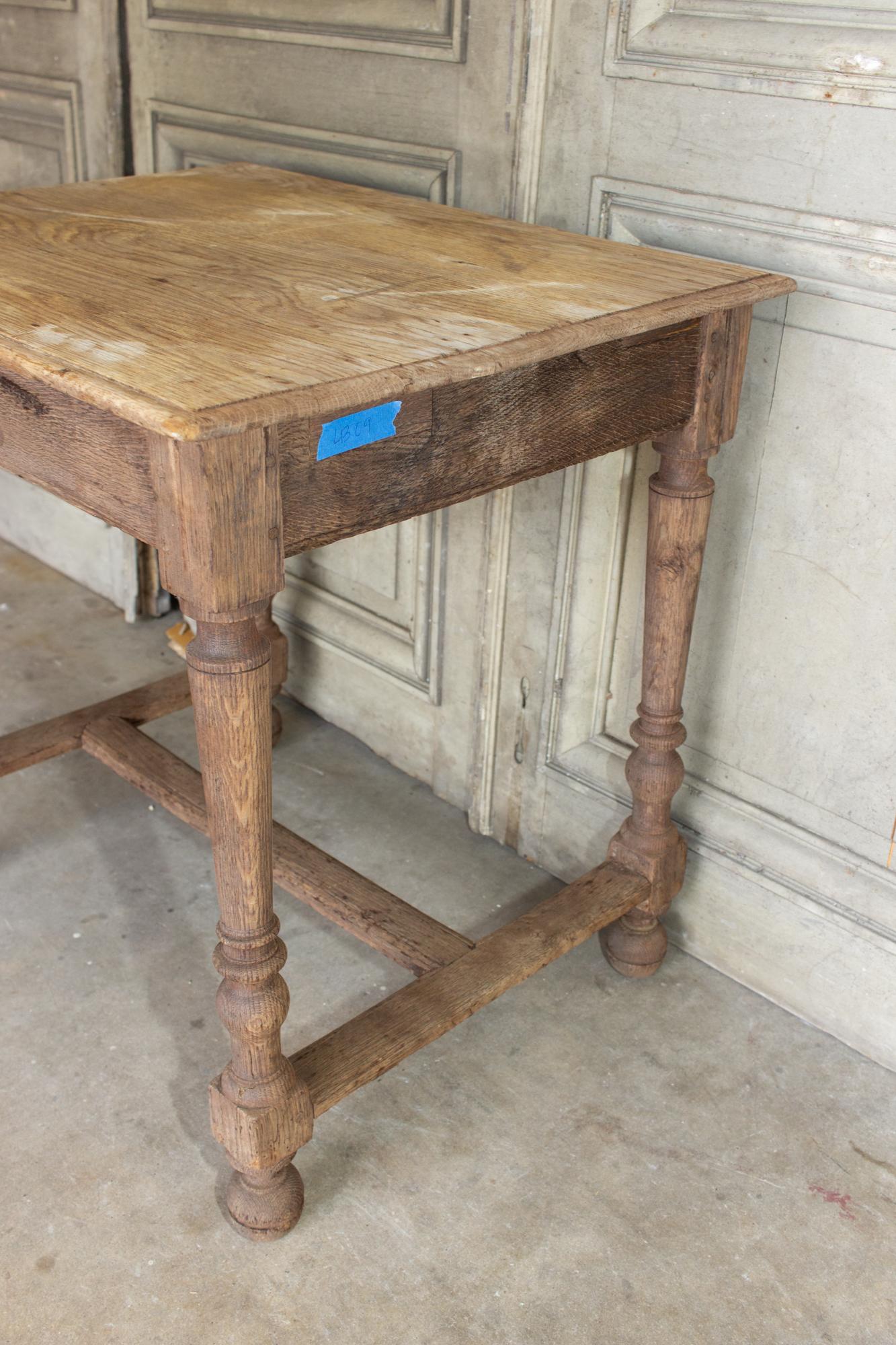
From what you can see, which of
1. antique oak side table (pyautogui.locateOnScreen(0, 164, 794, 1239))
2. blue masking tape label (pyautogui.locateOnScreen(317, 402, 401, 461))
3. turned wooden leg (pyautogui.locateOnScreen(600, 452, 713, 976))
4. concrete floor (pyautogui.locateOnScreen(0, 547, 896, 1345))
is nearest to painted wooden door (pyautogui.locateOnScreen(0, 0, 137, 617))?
antique oak side table (pyautogui.locateOnScreen(0, 164, 794, 1239))

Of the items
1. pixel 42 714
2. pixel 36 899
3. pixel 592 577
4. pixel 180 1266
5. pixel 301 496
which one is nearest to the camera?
pixel 301 496

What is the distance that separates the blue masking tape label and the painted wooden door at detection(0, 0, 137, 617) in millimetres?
1746

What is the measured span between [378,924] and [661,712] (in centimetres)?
49

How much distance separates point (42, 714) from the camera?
2617 millimetres

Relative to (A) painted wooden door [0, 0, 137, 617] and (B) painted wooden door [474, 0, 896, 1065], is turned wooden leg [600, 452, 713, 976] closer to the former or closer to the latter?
(B) painted wooden door [474, 0, 896, 1065]

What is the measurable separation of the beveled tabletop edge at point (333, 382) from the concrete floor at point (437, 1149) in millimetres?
985

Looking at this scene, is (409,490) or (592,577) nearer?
(409,490)

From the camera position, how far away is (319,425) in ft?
3.77

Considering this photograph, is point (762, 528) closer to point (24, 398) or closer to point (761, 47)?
point (761, 47)

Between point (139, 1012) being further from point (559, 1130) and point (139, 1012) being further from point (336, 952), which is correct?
point (559, 1130)

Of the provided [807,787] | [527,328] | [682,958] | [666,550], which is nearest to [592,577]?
[666,550]

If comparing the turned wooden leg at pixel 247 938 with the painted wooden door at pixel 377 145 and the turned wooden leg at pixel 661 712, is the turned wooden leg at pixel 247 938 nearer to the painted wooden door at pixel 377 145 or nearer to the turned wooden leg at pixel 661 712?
the turned wooden leg at pixel 661 712

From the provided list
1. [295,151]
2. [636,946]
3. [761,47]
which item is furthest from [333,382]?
[295,151]

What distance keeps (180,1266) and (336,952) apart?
0.59m
